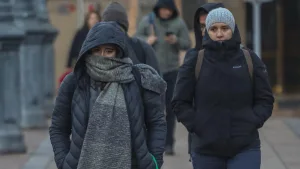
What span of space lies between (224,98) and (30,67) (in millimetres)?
9581

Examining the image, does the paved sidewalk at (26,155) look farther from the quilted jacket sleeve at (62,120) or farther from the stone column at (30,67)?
the quilted jacket sleeve at (62,120)

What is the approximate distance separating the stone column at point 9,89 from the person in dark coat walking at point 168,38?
5.56 ft

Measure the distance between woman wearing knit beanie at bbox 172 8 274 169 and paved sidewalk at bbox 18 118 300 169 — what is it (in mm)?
4133

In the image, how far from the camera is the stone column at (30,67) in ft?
47.4

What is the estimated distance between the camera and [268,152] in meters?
11.3

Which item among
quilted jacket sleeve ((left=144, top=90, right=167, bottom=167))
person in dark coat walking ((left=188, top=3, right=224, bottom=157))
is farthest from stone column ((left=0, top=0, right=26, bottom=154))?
quilted jacket sleeve ((left=144, top=90, right=167, bottom=167))

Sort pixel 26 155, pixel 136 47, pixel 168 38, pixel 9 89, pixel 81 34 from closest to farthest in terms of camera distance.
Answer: pixel 136 47 → pixel 168 38 → pixel 26 155 → pixel 9 89 → pixel 81 34

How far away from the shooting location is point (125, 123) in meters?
4.91

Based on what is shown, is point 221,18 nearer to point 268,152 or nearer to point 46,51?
point 268,152

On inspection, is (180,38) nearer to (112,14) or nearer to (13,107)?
(13,107)

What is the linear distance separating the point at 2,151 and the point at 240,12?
31.9ft

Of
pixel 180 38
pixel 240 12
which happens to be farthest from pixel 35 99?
pixel 240 12

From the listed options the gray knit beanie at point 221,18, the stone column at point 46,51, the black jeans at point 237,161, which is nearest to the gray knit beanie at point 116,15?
the gray knit beanie at point 221,18

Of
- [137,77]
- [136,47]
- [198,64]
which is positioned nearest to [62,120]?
[137,77]
